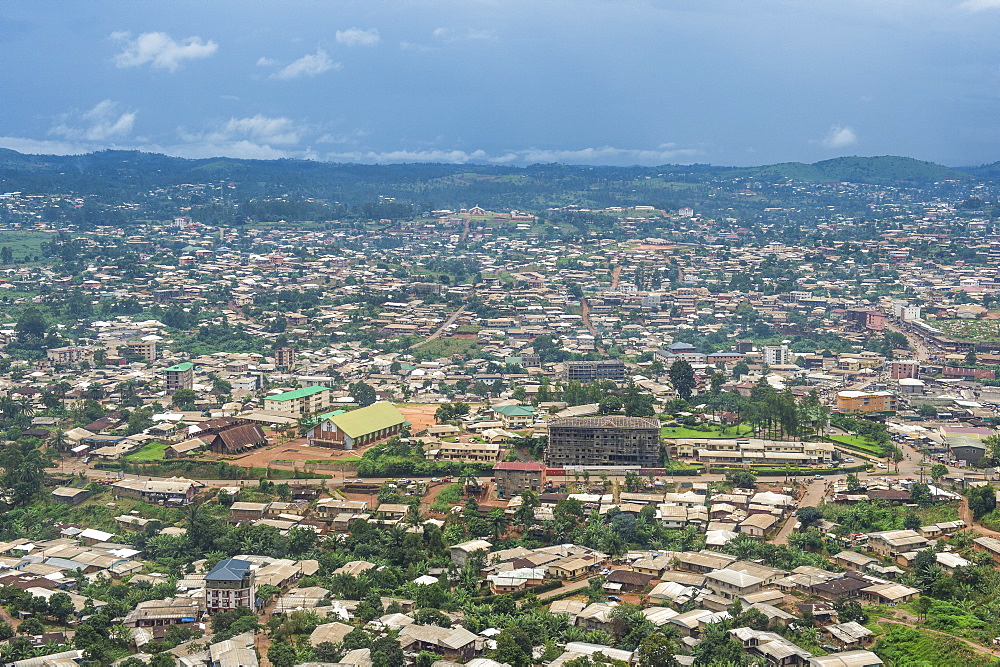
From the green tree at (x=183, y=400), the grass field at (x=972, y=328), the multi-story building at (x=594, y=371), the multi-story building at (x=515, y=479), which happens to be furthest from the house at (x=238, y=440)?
the grass field at (x=972, y=328)

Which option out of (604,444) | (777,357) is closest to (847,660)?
(604,444)

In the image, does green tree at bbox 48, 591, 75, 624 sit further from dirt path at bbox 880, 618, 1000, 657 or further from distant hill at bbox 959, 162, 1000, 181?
distant hill at bbox 959, 162, 1000, 181

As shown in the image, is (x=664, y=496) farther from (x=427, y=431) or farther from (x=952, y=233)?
(x=952, y=233)

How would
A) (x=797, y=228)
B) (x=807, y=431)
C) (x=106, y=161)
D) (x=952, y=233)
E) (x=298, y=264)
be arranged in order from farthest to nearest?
(x=106, y=161) < (x=797, y=228) < (x=952, y=233) < (x=298, y=264) < (x=807, y=431)

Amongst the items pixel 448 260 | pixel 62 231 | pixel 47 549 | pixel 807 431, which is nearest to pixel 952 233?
pixel 448 260

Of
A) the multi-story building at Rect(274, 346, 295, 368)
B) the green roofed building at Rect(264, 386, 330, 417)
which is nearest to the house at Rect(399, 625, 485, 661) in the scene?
the green roofed building at Rect(264, 386, 330, 417)

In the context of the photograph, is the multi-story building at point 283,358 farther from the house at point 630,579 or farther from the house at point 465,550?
the house at point 630,579
